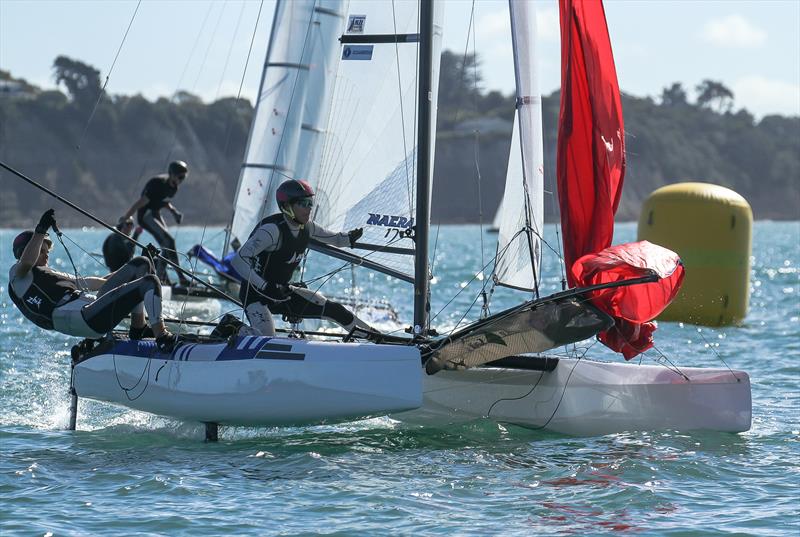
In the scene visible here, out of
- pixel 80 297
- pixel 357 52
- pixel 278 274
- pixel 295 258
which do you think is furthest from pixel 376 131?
pixel 80 297

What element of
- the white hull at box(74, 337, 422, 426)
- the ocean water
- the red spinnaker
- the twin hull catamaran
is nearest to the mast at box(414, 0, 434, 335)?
the twin hull catamaran

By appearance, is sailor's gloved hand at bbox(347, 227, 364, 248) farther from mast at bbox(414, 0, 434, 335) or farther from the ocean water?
the ocean water

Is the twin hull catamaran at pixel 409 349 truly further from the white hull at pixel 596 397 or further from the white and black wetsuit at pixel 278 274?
the white and black wetsuit at pixel 278 274

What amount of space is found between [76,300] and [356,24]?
3608 millimetres

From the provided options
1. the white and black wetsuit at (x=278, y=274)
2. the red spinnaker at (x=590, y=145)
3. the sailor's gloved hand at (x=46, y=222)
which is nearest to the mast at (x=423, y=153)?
the white and black wetsuit at (x=278, y=274)

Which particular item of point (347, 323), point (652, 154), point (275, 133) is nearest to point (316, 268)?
point (275, 133)

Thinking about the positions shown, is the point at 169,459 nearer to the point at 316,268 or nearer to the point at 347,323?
the point at 347,323

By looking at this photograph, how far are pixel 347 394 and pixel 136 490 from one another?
136 cm

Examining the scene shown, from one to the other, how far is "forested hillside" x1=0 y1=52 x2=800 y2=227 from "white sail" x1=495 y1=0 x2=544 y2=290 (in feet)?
200

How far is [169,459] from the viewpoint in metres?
7.65

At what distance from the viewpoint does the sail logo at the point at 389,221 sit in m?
9.80

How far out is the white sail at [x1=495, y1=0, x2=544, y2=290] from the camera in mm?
8930

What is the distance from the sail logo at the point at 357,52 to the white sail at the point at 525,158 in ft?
5.98

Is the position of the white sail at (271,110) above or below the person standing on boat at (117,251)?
above
